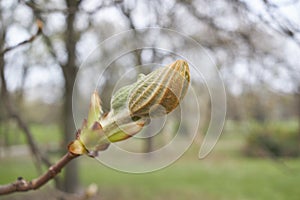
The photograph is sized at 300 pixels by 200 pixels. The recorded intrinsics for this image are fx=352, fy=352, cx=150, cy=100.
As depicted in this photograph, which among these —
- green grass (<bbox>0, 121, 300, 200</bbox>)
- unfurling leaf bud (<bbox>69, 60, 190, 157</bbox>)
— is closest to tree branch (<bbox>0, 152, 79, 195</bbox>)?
unfurling leaf bud (<bbox>69, 60, 190, 157</bbox>)

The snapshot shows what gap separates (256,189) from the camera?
5.63 m

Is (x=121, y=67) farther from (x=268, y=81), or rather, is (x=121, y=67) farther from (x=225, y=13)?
(x=268, y=81)

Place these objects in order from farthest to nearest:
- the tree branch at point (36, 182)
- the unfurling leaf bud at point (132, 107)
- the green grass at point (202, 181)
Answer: the green grass at point (202, 181), the tree branch at point (36, 182), the unfurling leaf bud at point (132, 107)

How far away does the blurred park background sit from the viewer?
1011 mm

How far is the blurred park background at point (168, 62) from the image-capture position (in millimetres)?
1011

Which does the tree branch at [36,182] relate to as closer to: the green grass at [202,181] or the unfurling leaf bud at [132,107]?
the unfurling leaf bud at [132,107]

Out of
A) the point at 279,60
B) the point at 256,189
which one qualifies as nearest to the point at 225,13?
the point at 279,60

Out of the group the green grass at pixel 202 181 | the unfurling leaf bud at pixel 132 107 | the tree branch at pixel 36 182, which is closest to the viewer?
the unfurling leaf bud at pixel 132 107

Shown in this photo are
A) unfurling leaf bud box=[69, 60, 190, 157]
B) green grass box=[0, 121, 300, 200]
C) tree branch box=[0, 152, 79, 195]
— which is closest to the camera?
unfurling leaf bud box=[69, 60, 190, 157]

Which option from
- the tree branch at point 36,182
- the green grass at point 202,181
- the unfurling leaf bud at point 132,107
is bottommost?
the green grass at point 202,181

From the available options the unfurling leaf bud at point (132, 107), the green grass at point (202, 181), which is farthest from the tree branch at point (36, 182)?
the green grass at point (202, 181)

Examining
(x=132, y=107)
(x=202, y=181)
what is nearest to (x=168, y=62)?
(x=132, y=107)

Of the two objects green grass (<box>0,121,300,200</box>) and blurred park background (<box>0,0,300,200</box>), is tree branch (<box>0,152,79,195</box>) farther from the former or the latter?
green grass (<box>0,121,300,200</box>)

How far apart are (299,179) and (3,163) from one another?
6927mm
